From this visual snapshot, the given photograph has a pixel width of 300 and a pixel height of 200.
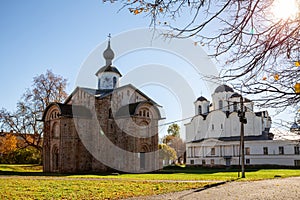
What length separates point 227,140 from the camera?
5172cm

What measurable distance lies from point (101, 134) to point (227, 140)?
2402cm

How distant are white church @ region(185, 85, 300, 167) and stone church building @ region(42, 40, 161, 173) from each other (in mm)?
15100

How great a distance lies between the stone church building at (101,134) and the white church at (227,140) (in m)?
15.1

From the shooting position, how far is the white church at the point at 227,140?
48.3m

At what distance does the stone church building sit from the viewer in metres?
33.9

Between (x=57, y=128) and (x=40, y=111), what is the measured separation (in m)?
7.04

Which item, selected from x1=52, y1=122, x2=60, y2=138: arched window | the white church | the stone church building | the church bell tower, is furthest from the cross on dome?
the white church

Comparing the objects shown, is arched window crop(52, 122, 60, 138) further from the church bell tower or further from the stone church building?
the church bell tower

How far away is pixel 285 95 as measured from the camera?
17.0 feet

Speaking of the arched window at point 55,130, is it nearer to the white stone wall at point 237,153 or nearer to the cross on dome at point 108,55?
the cross on dome at point 108,55

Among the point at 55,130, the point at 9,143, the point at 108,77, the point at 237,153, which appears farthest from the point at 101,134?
the point at 237,153

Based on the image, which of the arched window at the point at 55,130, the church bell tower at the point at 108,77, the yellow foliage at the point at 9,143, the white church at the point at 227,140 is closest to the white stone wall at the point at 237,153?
the white church at the point at 227,140

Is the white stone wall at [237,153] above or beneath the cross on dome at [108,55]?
beneath

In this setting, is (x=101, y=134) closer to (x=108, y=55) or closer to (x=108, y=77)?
(x=108, y=77)
